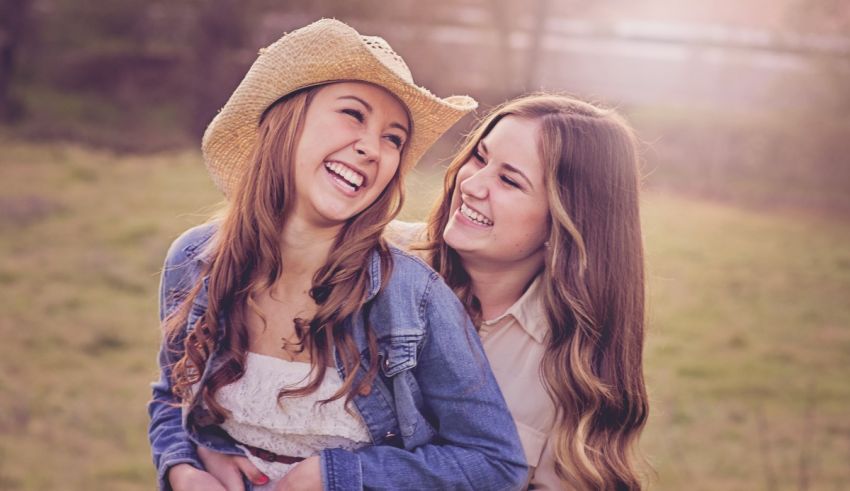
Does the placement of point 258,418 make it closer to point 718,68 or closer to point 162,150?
point 162,150

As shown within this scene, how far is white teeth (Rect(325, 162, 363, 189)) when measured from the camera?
7.21ft

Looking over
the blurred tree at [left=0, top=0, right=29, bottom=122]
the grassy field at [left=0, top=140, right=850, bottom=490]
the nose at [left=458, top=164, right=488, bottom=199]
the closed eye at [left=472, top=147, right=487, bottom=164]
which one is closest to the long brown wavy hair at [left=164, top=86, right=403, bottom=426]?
the nose at [left=458, top=164, right=488, bottom=199]

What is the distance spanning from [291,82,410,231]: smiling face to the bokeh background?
33.7 inches

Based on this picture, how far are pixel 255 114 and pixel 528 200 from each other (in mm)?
824

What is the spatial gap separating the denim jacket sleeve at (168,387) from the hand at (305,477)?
0.37 m

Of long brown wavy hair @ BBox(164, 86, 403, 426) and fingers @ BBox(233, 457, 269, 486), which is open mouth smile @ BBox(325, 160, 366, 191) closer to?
long brown wavy hair @ BBox(164, 86, 403, 426)

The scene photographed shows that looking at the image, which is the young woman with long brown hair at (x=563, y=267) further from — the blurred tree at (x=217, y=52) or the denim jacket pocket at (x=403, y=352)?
the blurred tree at (x=217, y=52)

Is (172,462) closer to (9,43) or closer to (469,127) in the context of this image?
(469,127)

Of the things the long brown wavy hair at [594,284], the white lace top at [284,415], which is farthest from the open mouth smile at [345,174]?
the long brown wavy hair at [594,284]

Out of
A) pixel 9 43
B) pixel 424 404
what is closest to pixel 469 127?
pixel 424 404

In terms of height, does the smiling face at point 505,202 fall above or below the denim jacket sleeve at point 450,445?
above

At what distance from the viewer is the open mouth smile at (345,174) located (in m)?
2.20

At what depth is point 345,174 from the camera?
2.20m

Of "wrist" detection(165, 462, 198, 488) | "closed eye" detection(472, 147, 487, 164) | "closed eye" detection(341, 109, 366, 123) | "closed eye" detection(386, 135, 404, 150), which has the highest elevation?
"closed eye" detection(341, 109, 366, 123)
